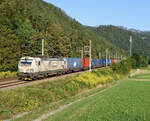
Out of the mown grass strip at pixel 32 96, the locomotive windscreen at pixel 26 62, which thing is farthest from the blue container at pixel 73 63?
the mown grass strip at pixel 32 96

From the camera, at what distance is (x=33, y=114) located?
1608 centimetres

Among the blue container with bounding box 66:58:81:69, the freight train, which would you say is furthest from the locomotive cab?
the blue container with bounding box 66:58:81:69

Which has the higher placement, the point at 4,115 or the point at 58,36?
the point at 58,36

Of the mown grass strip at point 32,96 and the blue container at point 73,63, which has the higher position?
the blue container at point 73,63

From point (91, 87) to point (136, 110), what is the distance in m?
20.6

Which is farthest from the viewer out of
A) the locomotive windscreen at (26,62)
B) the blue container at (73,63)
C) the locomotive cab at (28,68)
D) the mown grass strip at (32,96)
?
the blue container at (73,63)

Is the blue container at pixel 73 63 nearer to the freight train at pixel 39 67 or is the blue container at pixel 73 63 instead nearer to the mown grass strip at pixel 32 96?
the freight train at pixel 39 67

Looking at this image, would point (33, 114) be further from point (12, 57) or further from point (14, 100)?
point (12, 57)

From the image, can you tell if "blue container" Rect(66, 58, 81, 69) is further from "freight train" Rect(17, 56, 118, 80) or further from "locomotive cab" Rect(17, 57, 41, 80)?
"locomotive cab" Rect(17, 57, 41, 80)

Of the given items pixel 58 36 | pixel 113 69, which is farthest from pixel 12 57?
pixel 58 36

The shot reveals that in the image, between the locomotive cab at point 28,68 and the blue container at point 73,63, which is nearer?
the locomotive cab at point 28,68

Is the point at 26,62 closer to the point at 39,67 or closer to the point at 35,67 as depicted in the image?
the point at 35,67

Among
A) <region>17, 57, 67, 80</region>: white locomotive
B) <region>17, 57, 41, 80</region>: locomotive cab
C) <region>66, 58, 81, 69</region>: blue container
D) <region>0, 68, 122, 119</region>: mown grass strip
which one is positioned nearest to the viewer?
<region>0, 68, 122, 119</region>: mown grass strip

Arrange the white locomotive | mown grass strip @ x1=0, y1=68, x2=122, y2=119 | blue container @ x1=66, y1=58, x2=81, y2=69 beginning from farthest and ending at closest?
blue container @ x1=66, y1=58, x2=81, y2=69
the white locomotive
mown grass strip @ x1=0, y1=68, x2=122, y2=119
